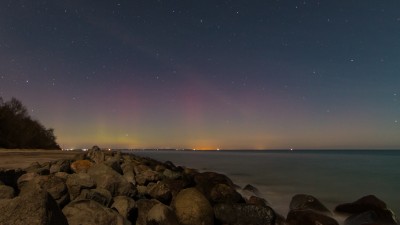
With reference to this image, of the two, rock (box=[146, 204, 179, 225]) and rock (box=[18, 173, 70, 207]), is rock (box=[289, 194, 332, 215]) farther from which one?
rock (box=[18, 173, 70, 207])

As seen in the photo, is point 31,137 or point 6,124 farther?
point 31,137

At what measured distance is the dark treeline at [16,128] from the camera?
4400 cm

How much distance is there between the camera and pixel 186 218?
28.0 ft

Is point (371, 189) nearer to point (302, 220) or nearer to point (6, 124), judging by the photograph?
point (302, 220)

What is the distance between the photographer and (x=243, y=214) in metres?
10.1

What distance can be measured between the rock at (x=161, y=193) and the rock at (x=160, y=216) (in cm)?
216

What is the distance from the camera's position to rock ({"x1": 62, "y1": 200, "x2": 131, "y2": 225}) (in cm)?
627

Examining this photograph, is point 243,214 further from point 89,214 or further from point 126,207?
point 89,214

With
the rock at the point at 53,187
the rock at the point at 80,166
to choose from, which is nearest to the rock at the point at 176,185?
the rock at the point at 80,166

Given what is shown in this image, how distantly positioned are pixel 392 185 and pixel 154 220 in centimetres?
2790

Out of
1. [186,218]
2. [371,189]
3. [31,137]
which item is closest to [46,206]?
[186,218]

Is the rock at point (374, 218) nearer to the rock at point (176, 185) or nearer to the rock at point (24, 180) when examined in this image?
the rock at point (176, 185)

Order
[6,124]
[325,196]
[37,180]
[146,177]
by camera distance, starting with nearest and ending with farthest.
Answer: [37,180] → [146,177] → [325,196] → [6,124]

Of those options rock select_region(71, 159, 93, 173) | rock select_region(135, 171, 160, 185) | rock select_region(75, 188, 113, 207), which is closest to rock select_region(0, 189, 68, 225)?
rock select_region(75, 188, 113, 207)
